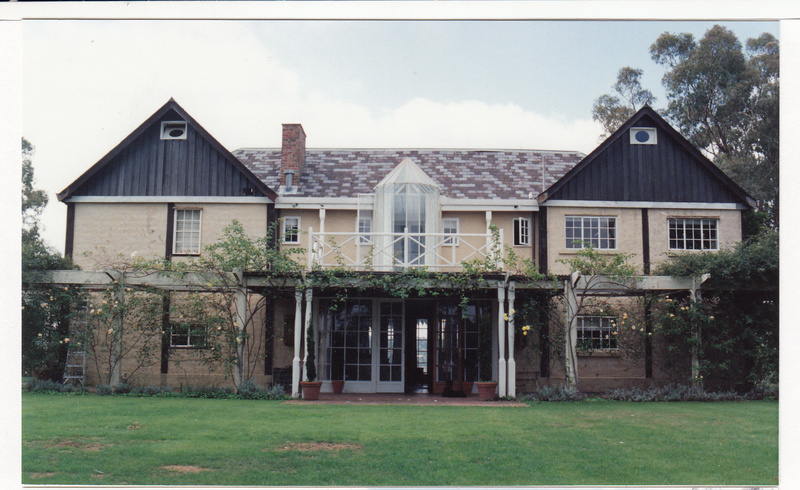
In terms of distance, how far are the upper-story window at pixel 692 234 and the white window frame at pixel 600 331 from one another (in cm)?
252

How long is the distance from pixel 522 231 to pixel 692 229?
13.8ft

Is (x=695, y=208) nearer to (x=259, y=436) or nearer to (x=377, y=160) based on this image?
(x=377, y=160)

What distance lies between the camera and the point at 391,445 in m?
9.42

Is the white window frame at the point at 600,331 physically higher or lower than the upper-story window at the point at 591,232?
lower

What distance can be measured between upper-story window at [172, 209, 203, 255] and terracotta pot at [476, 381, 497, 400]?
766cm

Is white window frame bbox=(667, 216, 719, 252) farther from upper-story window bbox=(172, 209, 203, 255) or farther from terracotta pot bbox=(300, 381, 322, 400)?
upper-story window bbox=(172, 209, 203, 255)

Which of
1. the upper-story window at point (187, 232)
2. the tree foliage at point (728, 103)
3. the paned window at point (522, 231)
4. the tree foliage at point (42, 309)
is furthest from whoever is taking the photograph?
the tree foliage at point (728, 103)

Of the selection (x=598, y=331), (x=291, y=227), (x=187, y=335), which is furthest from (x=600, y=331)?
(x=187, y=335)

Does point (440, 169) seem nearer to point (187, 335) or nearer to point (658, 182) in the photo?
point (658, 182)

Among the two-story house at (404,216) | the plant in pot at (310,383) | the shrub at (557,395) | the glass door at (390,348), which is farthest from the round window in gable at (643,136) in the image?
the plant in pot at (310,383)

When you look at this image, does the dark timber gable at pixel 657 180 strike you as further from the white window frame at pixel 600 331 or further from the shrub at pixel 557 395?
the shrub at pixel 557 395

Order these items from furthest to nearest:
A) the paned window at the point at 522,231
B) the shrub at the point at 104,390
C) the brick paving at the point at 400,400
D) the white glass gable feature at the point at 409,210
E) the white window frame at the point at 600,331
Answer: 1. the paned window at the point at 522,231
2. the white window frame at the point at 600,331
3. the white glass gable feature at the point at 409,210
4. the shrub at the point at 104,390
5. the brick paving at the point at 400,400

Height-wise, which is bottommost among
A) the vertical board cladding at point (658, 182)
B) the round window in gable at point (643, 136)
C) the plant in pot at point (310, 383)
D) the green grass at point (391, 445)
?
the green grass at point (391, 445)

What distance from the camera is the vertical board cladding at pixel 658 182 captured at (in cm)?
1764
